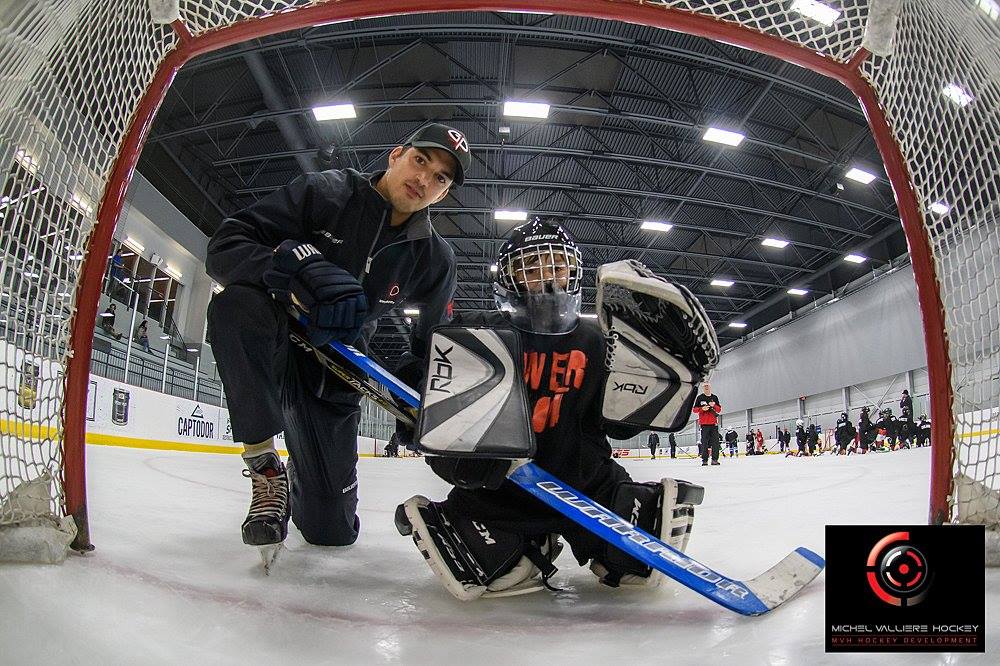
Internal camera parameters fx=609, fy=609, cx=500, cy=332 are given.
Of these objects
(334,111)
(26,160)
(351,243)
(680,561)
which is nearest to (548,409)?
(680,561)

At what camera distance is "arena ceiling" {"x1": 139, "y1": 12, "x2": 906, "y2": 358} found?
8.19m

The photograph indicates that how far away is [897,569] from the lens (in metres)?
0.76

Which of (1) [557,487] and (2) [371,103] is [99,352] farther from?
(1) [557,487]

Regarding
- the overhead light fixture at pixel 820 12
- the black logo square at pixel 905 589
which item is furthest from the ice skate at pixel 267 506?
the overhead light fixture at pixel 820 12

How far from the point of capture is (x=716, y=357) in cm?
112

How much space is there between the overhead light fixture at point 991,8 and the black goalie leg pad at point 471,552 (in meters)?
1.31

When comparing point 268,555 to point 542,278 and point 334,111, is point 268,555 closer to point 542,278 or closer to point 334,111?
point 542,278

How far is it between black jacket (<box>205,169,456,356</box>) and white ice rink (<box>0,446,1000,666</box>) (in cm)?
56

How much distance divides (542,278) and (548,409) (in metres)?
0.27

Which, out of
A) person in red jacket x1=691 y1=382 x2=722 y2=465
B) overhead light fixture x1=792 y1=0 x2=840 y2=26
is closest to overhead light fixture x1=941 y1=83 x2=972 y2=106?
overhead light fixture x1=792 y1=0 x2=840 y2=26

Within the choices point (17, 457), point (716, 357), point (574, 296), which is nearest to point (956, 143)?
point (716, 357)

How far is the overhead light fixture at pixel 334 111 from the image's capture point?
27.7ft

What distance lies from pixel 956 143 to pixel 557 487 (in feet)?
3.59

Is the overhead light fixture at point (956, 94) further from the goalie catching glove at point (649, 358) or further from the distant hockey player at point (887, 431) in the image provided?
the distant hockey player at point (887, 431)
